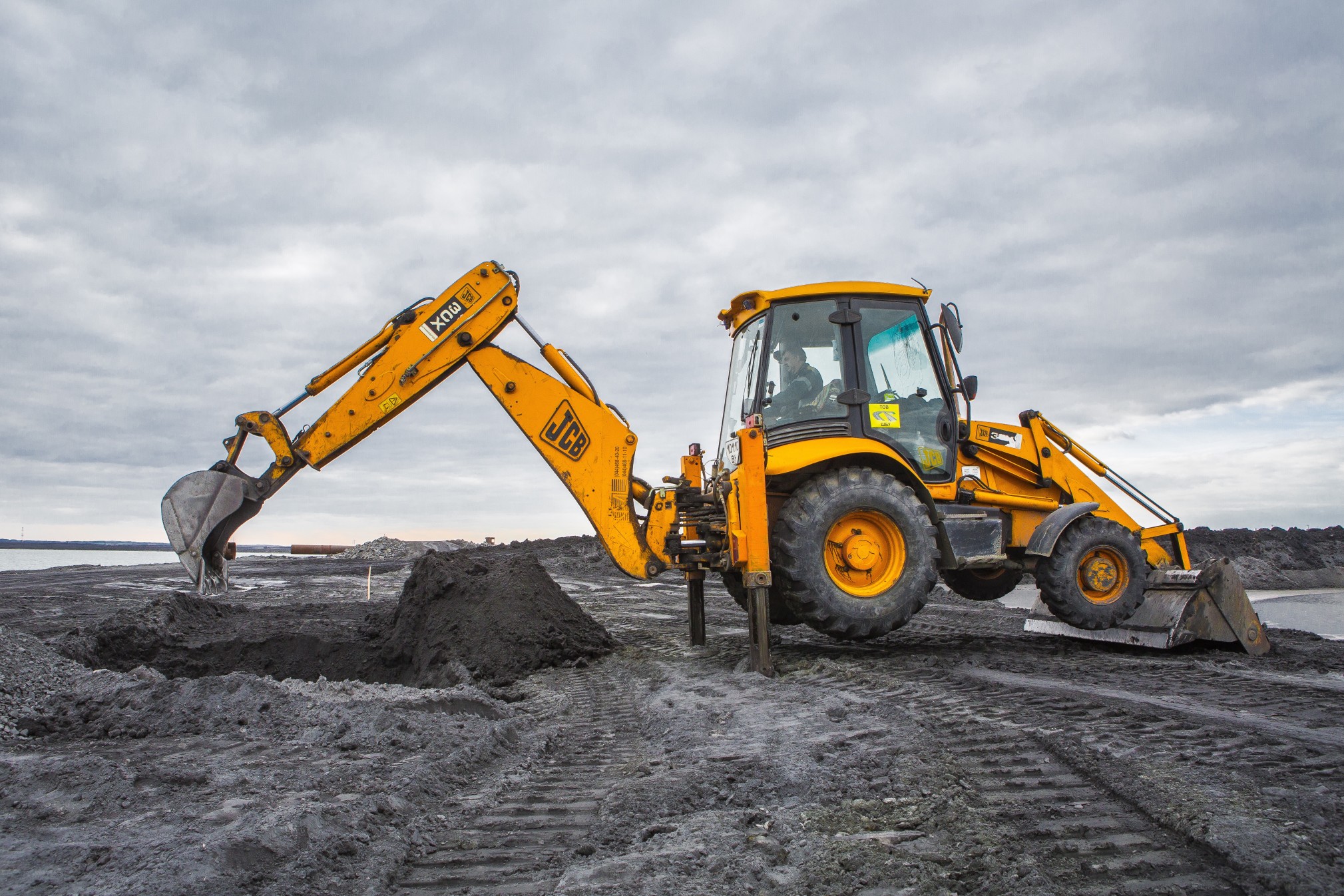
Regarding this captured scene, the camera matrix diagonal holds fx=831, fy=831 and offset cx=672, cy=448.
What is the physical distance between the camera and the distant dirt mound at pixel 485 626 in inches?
254

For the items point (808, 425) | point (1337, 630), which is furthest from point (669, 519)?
point (1337, 630)

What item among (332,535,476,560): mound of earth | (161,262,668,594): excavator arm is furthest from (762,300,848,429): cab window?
(332,535,476,560): mound of earth

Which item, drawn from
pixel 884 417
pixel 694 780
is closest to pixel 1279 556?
pixel 884 417

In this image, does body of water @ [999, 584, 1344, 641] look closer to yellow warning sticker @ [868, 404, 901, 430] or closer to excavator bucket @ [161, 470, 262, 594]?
yellow warning sticker @ [868, 404, 901, 430]

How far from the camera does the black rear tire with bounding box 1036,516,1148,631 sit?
6715 mm

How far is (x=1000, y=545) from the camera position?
22.2 ft

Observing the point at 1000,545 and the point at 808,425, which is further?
the point at 1000,545

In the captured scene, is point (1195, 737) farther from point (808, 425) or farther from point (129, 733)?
point (129, 733)

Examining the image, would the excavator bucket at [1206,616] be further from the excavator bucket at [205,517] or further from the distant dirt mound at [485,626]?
the excavator bucket at [205,517]

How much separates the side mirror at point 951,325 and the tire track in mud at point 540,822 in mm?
3964

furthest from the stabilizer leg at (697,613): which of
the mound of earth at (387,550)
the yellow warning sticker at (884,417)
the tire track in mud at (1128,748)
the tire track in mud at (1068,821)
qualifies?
the mound of earth at (387,550)

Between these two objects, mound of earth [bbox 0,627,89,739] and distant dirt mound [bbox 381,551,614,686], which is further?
distant dirt mound [bbox 381,551,614,686]

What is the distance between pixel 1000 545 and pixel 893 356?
179cm

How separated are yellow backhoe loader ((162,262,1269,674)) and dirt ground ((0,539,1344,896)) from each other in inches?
29.2
